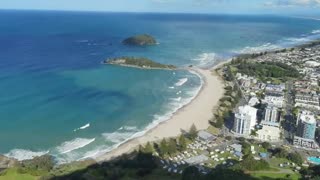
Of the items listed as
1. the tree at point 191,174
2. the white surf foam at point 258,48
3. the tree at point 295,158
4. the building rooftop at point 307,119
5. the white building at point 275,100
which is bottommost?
the white surf foam at point 258,48

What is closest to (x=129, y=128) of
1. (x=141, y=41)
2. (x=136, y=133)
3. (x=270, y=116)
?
(x=136, y=133)

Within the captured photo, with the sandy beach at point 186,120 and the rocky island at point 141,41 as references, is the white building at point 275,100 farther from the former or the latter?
the rocky island at point 141,41

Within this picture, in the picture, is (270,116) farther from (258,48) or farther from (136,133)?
(258,48)

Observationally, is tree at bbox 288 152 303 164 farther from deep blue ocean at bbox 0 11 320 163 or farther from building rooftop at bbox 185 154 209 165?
deep blue ocean at bbox 0 11 320 163

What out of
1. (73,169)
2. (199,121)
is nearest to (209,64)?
(199,121)

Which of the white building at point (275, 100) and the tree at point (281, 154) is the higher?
the white building at point (275, 100)

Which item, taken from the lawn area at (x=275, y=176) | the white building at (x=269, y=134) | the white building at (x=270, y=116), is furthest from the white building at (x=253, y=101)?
the lawn area at (x=275, y=176)
